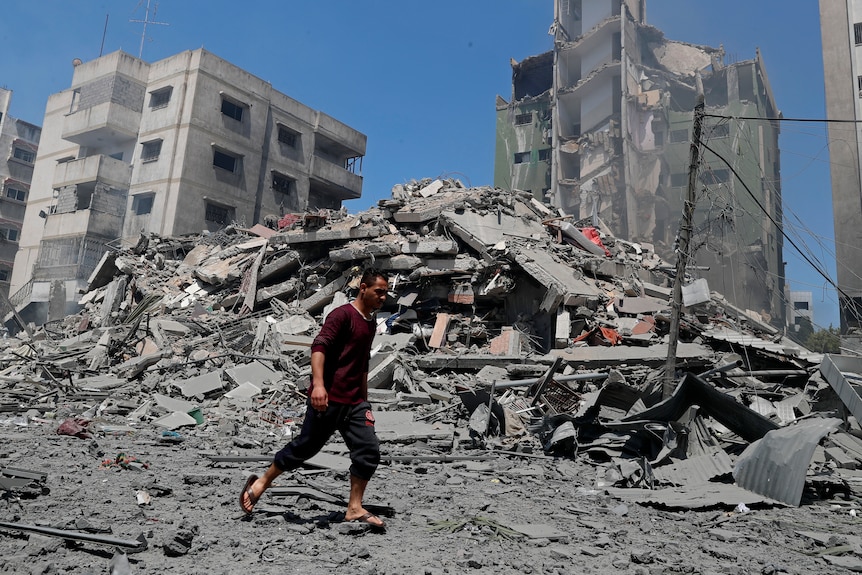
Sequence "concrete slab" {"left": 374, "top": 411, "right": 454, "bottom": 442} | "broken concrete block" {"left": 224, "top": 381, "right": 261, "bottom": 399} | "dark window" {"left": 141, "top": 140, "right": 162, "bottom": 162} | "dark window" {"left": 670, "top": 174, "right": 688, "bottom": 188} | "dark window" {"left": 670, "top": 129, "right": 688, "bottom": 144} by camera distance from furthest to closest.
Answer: "dark window" {"left": 670, "top": 129, "right": 688, "bottom": 144}
"dark window" {"left": 670, "top": 174, "right": 688, "bottom": 188}
"dark window" {"left": 141, "top": 140, "right": 162, "bottom": 162}
"broken concrete block" {"left": 224, "top": 381, "right": 261, "bottom": 399}
"concrete slab" {"left": 374, "top": 411, "right": 454, "bottom": 442}

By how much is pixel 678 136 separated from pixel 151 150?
31.7 meters

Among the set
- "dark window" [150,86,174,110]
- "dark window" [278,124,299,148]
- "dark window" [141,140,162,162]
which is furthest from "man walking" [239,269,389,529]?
"dark window" [278,124,299,148]

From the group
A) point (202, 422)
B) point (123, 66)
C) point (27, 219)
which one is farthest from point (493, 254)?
point (27, 219)

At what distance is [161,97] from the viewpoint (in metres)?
28.9

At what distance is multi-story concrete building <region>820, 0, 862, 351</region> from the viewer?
2536 cm

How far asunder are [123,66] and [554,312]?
27908 mm

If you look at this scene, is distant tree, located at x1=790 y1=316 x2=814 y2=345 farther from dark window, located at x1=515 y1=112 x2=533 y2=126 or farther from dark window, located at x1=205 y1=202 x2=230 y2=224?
dark window, located at x1=205 y1=202 x2=230 y2=224

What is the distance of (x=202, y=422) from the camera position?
762cm

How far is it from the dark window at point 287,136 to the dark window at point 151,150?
20.7ft

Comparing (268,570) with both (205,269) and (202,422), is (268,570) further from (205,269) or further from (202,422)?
(205,269)

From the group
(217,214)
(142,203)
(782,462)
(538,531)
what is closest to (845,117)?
(782,462)

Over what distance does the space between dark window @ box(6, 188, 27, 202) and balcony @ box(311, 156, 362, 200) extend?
2461 centimetres

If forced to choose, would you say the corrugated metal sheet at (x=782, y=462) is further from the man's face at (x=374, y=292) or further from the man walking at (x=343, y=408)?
the man's face at (x=374, y=292)

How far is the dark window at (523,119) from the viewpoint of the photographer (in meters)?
40.5
